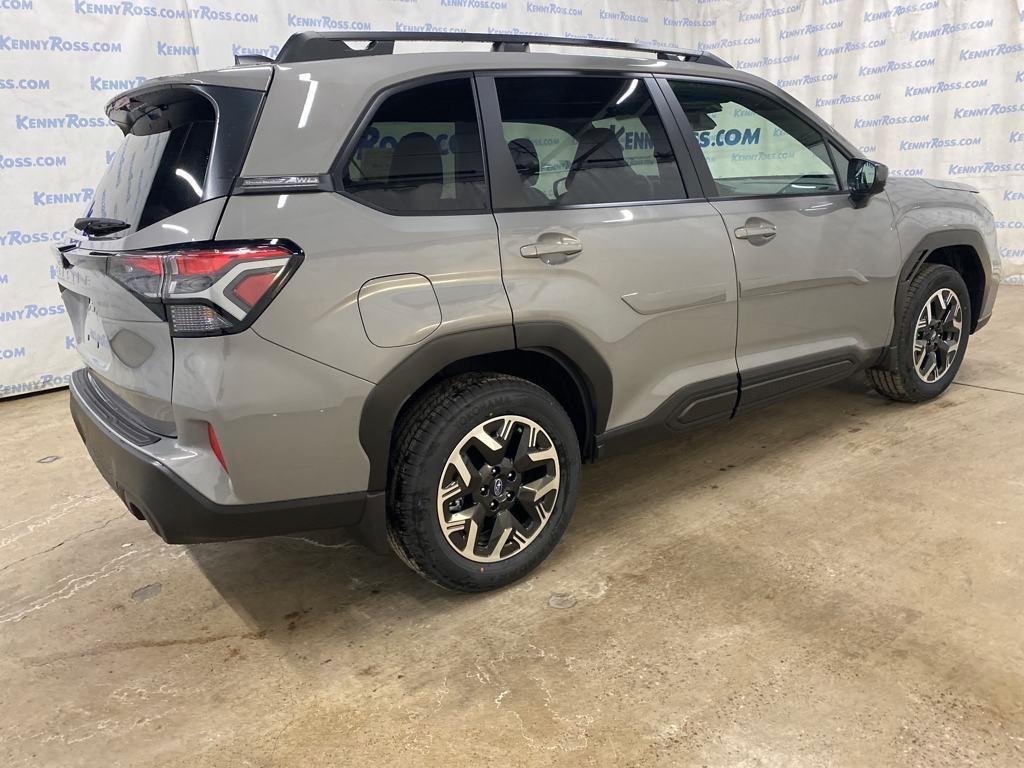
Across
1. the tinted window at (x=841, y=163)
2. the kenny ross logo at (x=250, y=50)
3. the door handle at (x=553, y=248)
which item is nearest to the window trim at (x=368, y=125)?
the door handle at (x=553, y=248)

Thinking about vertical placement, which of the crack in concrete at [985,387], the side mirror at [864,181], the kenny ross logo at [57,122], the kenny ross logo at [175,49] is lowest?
the crack in concrete at [985,387]

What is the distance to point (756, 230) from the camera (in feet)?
9.17

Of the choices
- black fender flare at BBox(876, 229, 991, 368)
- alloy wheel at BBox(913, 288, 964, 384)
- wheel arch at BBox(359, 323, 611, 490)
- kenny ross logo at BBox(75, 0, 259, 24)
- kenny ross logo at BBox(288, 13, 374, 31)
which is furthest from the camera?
kenny ross logo at BBox(288, 13, 374, 31)

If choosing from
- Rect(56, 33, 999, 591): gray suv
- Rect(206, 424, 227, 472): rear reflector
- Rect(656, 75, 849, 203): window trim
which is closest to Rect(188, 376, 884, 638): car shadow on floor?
Rect(56, 33, 999, 591): gray suv

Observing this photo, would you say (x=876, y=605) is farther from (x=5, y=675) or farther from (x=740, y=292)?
(x=5, y=675)

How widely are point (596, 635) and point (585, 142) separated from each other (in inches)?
59.8

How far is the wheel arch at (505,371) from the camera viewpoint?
2.05m

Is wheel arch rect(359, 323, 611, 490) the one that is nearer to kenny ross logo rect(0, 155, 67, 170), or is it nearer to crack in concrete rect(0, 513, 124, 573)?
crack in concrete rect(0, 513, 124, 573)

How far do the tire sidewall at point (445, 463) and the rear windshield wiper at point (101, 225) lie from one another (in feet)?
3.31

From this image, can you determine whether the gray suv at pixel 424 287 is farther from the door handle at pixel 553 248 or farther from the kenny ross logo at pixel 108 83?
the kenny ross logo at pixel 108 83

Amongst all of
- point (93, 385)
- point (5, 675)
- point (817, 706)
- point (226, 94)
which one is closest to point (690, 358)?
point (817, 706)

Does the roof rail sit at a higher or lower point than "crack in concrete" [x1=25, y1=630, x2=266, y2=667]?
higher

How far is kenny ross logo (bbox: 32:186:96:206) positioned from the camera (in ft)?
15.9

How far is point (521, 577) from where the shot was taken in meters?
2.45
